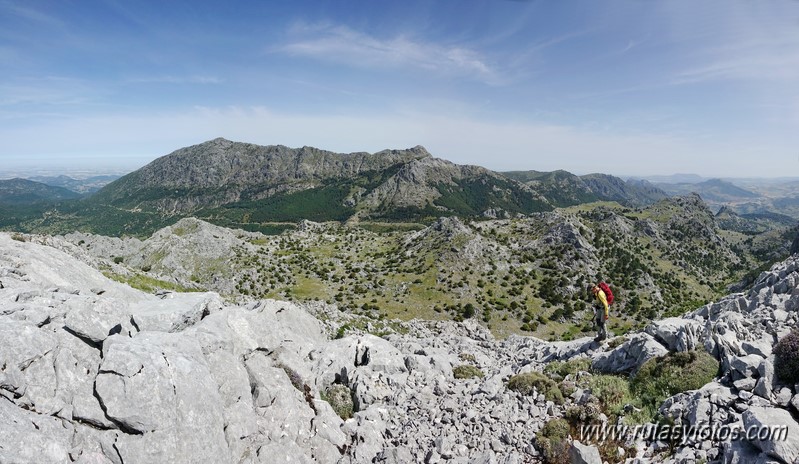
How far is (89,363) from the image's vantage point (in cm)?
1332

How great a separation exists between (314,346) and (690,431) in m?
19.3

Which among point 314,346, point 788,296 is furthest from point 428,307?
point 788,296

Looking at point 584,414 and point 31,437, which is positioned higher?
point 31,437

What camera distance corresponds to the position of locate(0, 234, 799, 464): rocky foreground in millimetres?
11719

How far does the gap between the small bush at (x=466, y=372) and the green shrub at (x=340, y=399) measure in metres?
7.93

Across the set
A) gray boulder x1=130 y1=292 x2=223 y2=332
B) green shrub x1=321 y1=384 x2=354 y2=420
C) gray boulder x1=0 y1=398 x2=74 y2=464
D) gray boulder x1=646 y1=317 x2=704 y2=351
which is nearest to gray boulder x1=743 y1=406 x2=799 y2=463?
gray boulder x1=646 y1=317 x2=704 y2=351

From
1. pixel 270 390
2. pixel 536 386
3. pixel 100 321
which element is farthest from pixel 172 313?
pixel 536 386

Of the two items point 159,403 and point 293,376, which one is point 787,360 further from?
point 159,403

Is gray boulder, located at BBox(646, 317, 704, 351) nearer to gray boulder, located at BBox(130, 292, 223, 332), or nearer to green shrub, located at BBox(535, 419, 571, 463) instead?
green shrub, located at BBox(535, 419, 571, 463)

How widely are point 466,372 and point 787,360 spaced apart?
15627 millimetres

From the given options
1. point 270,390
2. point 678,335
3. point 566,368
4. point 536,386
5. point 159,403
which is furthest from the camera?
point 566,368

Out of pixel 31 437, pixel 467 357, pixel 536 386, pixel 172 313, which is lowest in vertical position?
pixel 467 357

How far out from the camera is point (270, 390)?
16.7 metres

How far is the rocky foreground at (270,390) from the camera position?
1172 centimetres
